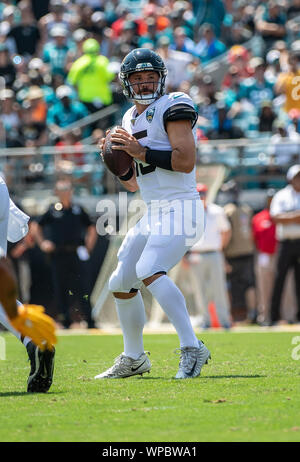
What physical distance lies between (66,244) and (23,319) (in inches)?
320

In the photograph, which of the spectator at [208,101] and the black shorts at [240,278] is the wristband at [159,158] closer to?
the black shorts at [240,278]

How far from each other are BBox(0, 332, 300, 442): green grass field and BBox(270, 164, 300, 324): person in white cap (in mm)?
3922

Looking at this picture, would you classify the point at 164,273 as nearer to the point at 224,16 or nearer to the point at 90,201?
the point at 90,201

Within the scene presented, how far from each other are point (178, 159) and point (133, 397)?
161 cm

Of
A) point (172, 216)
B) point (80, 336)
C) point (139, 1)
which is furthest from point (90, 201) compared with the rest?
point (172, 216)

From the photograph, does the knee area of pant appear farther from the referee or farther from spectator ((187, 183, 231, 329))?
the referee

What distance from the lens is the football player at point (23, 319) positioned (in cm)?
454

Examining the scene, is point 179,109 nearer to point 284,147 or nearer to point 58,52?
point 284,147

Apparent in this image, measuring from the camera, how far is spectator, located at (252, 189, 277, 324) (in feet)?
43.1

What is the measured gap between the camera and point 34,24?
61.1 feet

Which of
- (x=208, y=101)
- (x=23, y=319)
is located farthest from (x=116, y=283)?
(x=208, y=101)

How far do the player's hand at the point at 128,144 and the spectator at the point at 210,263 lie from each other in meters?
5.99
